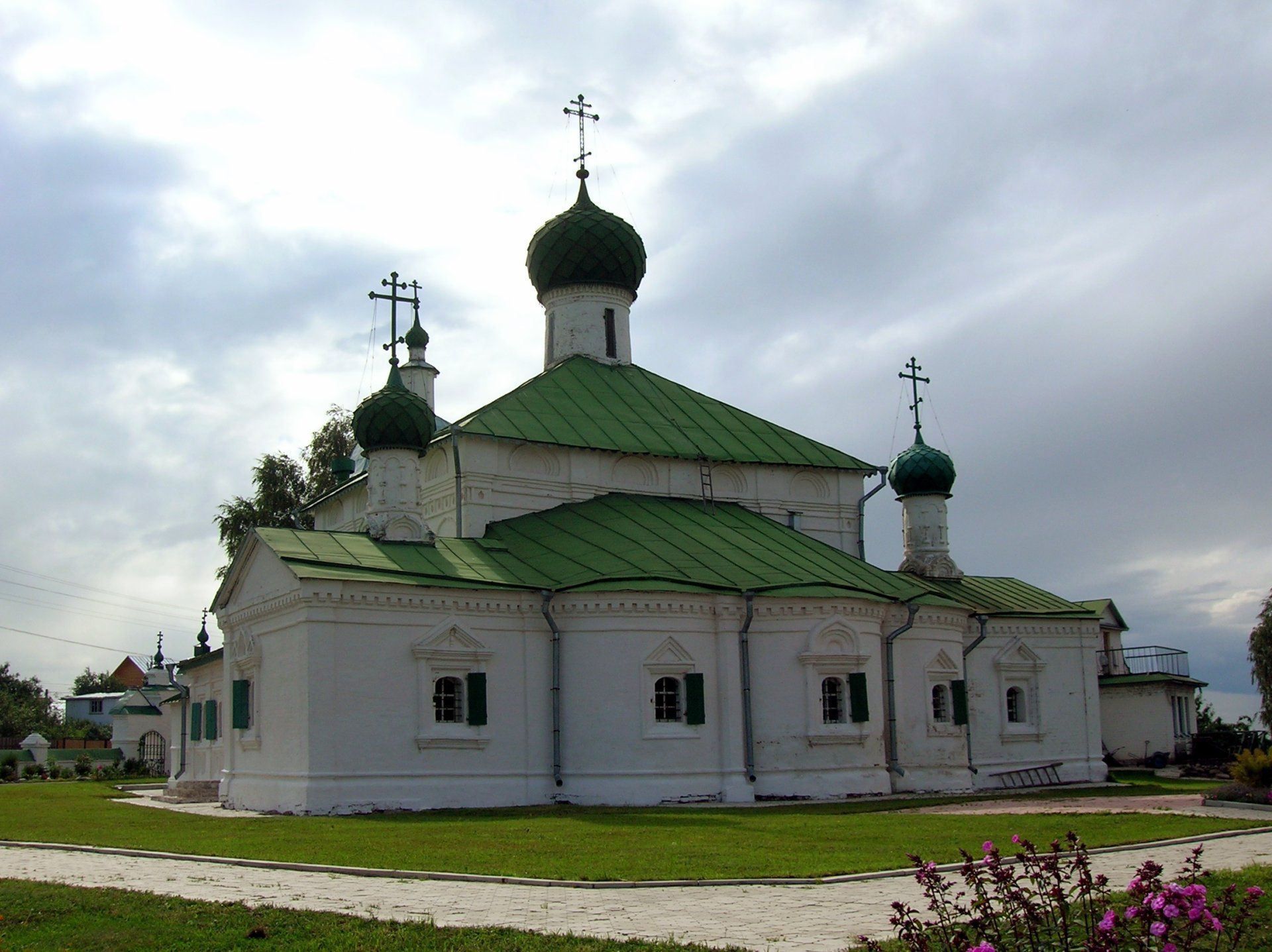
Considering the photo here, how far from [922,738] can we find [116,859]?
1460 centimetres

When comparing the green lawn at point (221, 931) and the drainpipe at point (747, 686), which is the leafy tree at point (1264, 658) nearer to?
the drainpipe at point (747, 686)

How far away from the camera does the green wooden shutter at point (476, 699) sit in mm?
19969

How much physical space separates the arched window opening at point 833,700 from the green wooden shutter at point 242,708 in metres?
9.45

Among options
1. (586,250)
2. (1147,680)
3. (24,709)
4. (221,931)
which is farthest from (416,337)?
(24,709)

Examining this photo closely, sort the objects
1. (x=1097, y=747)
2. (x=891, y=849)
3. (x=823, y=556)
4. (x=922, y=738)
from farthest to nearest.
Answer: (x=1097, y=747), (x=823, y=556), (x=922, y=738), (x=891, y=849)

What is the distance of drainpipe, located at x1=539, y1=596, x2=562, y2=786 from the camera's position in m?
20.4

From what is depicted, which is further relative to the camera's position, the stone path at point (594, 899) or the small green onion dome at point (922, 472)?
the small green onion dome at point (922, 472)

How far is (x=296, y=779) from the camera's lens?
1880 cm

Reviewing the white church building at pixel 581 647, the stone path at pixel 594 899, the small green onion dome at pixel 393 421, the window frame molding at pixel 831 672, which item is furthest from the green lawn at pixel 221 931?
the small green onion dome at pixel 393 421

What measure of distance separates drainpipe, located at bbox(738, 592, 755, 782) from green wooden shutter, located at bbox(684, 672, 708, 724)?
0.66 meters

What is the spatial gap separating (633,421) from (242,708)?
9781 millimetres

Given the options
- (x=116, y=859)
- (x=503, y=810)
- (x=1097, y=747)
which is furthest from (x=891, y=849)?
(x=1097, y=747)

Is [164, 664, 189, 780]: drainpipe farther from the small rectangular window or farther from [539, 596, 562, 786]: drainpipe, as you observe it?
the small rectangular window

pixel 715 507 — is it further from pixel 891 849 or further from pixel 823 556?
pixel 891 849
